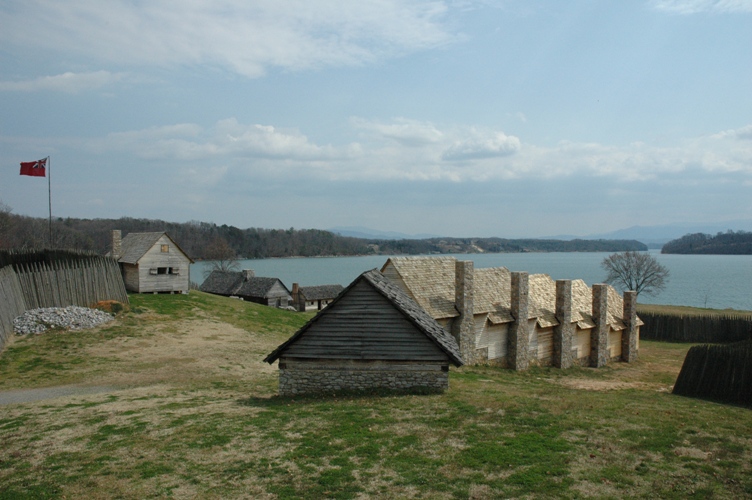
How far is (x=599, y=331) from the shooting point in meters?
34.3

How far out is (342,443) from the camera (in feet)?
38.3

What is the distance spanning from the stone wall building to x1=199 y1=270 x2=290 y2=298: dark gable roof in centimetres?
3236

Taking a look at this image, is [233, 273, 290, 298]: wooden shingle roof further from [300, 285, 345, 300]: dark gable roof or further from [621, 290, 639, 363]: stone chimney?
[621, 290, 639, 363]: stone chimney

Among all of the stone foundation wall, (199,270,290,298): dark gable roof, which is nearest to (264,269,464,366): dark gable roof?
the stone foundation wall

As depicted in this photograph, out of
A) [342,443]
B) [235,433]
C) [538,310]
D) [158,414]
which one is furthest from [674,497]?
[538,310]

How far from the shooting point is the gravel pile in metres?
25.5

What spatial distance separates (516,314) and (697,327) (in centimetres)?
2601

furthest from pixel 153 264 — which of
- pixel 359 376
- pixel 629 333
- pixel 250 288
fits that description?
pixel 629 333

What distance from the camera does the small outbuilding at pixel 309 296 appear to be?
197ft

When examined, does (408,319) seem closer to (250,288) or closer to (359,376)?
(359,376)

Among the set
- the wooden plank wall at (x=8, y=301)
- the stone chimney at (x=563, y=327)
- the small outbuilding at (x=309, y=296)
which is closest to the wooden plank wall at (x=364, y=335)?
the wooden plank wall at (x=8, y=301)

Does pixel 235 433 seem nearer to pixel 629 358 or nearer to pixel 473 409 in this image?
pixel 473 409

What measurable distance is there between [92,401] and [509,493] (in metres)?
13.8

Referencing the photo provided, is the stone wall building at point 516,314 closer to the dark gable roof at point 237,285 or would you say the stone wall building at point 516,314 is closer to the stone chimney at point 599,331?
the stone chimney at point 599,331
